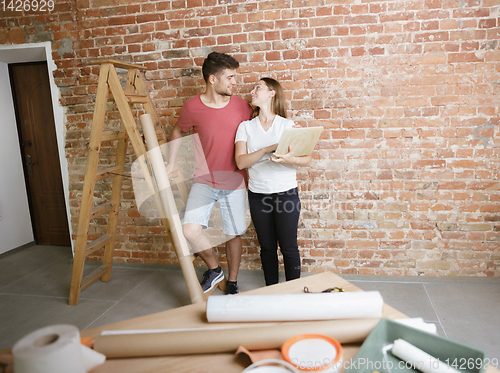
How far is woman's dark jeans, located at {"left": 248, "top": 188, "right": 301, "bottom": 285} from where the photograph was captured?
2270 mm

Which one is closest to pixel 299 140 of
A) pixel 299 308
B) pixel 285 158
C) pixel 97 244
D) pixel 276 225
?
pixel 285 158

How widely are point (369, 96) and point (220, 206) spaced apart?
139 centimetres

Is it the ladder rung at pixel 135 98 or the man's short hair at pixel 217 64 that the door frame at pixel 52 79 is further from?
the man's short hair at pixel 217 64

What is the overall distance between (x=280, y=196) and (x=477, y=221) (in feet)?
5.16

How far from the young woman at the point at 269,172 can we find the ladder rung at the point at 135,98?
0.82m

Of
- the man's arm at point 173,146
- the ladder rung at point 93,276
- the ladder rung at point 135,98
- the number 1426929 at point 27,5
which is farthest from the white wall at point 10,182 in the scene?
Result: the man's arm at point 173,146

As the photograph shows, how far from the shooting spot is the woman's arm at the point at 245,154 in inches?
85.5

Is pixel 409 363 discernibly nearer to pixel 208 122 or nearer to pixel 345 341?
pixel 345 341

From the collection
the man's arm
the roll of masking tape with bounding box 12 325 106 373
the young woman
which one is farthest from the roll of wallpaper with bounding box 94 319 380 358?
the man's arm

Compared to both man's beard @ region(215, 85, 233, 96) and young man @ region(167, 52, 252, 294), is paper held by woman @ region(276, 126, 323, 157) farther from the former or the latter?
man's beard @ region(215, 85, 233, 96)

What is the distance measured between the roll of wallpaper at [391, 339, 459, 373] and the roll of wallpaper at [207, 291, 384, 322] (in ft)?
0.38

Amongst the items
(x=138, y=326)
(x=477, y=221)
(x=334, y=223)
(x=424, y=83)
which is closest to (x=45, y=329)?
(x=138, y=326)

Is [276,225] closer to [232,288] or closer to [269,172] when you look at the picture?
[269,172]

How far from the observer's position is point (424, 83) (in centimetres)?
245
